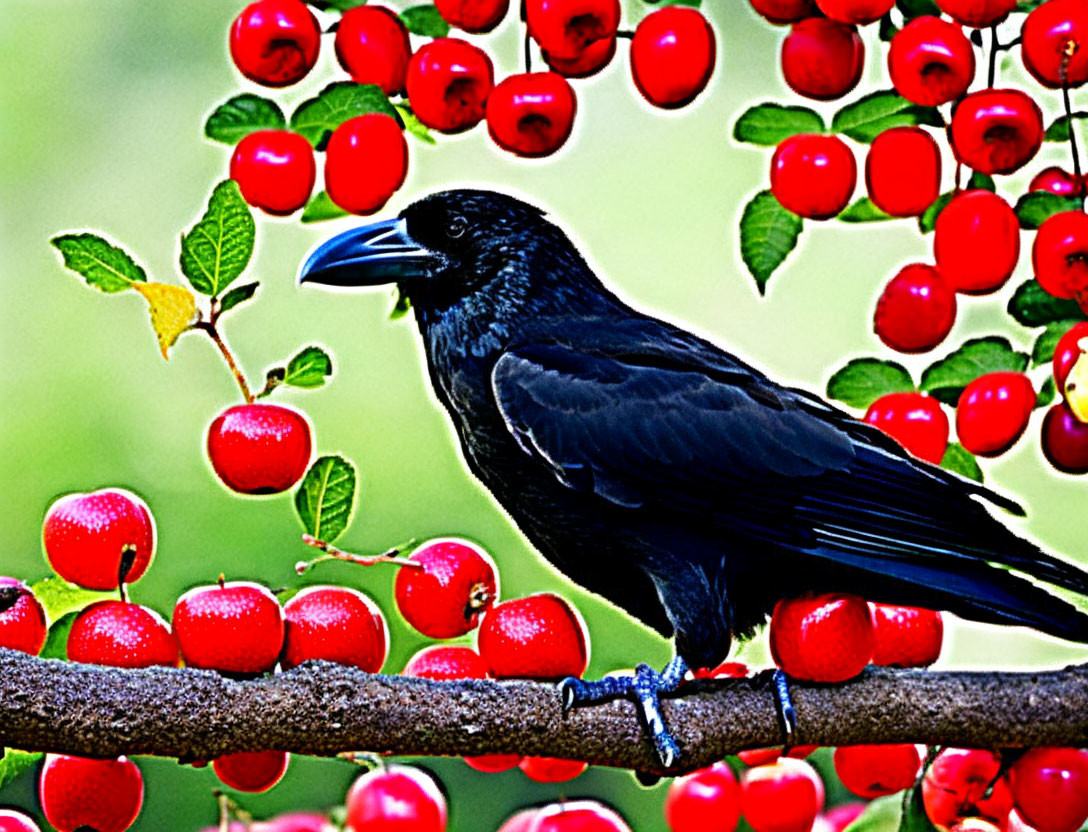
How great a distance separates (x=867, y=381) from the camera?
3.25 ft

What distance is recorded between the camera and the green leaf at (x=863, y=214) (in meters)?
1.01

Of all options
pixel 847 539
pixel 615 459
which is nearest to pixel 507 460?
pixel 615 459

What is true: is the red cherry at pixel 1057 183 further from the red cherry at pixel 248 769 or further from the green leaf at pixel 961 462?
the red cherry at pixel 248 769

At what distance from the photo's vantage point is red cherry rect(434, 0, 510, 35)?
3.00ft

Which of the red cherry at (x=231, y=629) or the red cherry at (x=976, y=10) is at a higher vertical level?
the red cherry at (x=976, y=10)

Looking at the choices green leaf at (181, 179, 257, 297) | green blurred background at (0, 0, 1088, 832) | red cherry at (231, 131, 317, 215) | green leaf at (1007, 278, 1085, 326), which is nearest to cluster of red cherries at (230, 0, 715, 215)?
red cherry at (231, 131, 317, 215)

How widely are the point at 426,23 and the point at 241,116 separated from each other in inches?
4.5

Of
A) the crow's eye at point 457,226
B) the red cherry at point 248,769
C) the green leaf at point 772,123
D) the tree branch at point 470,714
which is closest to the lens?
the tree branch at point 470,714

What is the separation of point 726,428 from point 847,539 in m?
0.13

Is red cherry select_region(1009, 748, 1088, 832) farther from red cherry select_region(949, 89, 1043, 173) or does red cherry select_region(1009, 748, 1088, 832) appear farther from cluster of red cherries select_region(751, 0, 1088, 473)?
red cherry select_region(949, 89, 1043, 173)

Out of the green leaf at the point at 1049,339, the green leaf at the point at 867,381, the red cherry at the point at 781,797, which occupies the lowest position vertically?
the red cherry at the point at 781,797

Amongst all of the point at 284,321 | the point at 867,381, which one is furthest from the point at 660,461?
the point at 284,321

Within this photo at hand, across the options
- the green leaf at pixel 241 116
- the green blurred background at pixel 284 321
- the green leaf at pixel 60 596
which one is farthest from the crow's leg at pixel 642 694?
the green blurred background at pixel 284 321

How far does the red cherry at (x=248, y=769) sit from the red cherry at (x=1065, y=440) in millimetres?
428
